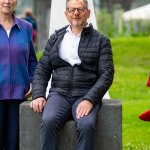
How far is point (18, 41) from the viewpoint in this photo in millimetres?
7195

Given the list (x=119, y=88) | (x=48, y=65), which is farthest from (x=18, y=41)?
(x=119, y=88)

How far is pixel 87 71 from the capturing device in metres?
7.02

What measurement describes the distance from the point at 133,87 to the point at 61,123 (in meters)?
10.7

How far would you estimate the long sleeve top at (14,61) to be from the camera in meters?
7.12

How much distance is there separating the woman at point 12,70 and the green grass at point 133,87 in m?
2.22

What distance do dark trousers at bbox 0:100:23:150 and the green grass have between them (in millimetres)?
2180

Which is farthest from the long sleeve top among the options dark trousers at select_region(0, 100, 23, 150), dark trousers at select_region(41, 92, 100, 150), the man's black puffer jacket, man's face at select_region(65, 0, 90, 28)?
man's face at select_region(65, 0, 90, 28)

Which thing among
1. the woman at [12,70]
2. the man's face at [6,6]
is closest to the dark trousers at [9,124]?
the woman at [12,70]

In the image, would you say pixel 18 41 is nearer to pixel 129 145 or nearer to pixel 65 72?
pixel 65 72

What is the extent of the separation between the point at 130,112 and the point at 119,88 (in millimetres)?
4357

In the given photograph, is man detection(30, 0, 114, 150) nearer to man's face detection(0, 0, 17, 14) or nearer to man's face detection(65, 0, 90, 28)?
man's face detection(65, 0, 90, 28)

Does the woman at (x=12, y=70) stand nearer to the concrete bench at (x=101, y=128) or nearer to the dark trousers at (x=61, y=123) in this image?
the concrete bench at (x=101, y=128)

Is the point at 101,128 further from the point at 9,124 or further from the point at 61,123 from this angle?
the point at 9,124

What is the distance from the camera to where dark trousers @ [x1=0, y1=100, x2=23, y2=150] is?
7.26m
